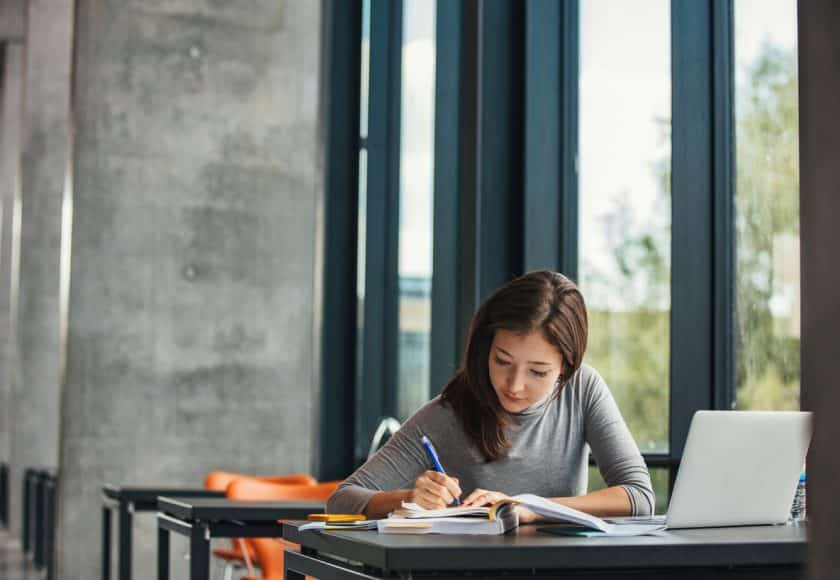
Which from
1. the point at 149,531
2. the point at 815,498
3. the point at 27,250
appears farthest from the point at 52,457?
the point at 815,498

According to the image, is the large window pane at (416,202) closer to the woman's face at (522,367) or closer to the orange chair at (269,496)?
the orange chair at (269,496)

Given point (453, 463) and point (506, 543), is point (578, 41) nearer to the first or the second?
point (453, 463)

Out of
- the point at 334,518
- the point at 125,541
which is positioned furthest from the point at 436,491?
the point at 125,541

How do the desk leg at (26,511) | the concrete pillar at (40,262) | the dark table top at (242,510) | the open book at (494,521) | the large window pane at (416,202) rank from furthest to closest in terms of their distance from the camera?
the concrete pillar at (40,262) → the desk leg at (26,511) → the large window pane at (416,202) → the dark table top at (242,510) → the open book at (494,521)

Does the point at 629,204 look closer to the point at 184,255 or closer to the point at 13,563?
the point at 184,255

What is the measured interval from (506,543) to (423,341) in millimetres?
3756

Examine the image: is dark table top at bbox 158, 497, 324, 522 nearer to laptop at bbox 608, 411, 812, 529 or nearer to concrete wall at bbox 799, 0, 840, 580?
laptop at bbox 608, 411, 812, 529

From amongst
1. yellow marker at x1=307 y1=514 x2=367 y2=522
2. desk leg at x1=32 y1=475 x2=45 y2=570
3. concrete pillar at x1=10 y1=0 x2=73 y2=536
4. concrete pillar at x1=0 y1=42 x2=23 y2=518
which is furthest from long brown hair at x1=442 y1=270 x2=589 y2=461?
concrete pillar at x1=0 y1=42 x2=23 y2=518

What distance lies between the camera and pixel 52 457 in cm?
1125

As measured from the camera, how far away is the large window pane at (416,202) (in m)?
5.39

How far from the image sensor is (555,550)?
5.41 feet

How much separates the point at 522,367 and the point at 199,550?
1.16 meters

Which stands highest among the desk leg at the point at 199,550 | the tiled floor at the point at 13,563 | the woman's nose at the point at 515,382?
the woman's nose at the point at 515,382

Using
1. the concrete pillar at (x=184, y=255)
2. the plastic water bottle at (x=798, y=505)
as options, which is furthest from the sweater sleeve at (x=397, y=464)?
the concrete pillar at (x=184, y=255)
